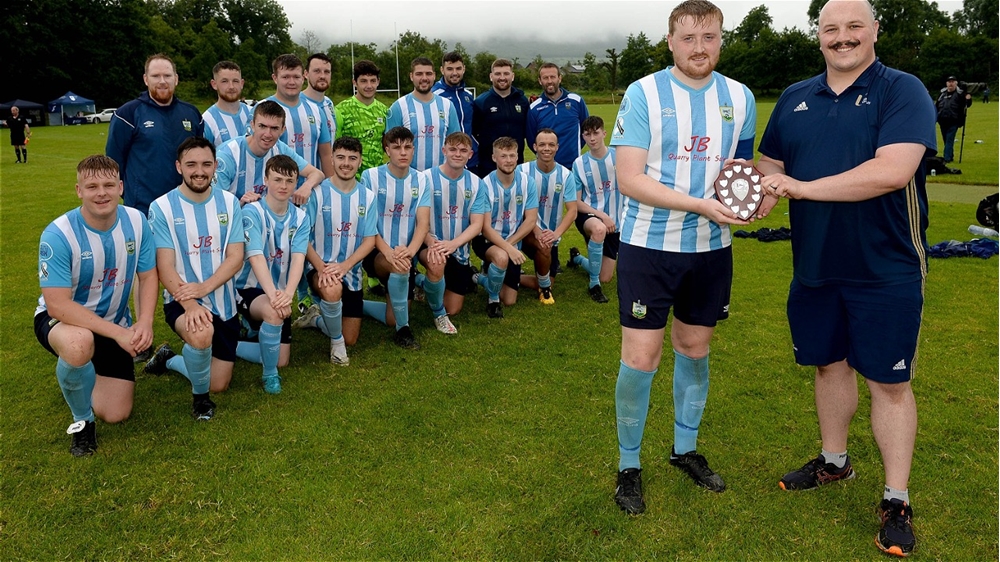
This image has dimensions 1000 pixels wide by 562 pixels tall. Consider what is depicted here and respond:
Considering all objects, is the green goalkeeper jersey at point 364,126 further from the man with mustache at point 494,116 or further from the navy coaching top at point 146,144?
the navy coaching top at point 146,144

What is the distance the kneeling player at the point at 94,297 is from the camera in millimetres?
3439

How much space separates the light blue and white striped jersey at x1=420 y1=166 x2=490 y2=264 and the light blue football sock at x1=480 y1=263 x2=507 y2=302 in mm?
297

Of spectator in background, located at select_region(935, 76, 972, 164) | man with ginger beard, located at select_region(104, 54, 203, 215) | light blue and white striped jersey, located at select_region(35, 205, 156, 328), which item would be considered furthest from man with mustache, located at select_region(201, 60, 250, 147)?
spectator in background, located at select_region(935, 76, 972, 164)

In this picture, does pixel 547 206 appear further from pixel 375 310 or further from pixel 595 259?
pixel 375 310

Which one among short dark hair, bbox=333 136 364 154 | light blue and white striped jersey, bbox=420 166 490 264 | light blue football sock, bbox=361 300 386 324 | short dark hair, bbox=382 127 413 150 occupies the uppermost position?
short dark hair, bbox=382 127 413 150

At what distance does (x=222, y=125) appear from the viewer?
5.37 m

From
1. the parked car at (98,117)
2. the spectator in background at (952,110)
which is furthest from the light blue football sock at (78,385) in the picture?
the parked car at (98,117)

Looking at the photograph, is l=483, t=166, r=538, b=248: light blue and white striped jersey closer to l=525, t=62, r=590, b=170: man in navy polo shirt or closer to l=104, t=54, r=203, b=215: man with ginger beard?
l=525, t=62, r=590, b=170: man in navy polo shirt

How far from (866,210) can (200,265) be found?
357 centimetres

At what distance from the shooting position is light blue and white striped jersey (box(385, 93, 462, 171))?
6.20 metres

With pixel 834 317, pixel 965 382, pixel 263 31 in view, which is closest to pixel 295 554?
pixel 834 317

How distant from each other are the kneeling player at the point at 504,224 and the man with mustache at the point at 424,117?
68 centimetres

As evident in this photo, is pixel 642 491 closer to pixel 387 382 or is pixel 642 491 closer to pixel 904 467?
pixel 904 467

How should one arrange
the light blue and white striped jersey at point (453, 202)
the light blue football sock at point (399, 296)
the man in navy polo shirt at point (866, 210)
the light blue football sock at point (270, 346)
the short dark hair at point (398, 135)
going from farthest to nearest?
the light blue and white striped jersey at point (453, 202), the short dark hair at point (398, 135), the light blue football sock at point (399, 296), the light blue football sock at point (270, 346), the man in navy polo shirt at point (866, 210)
